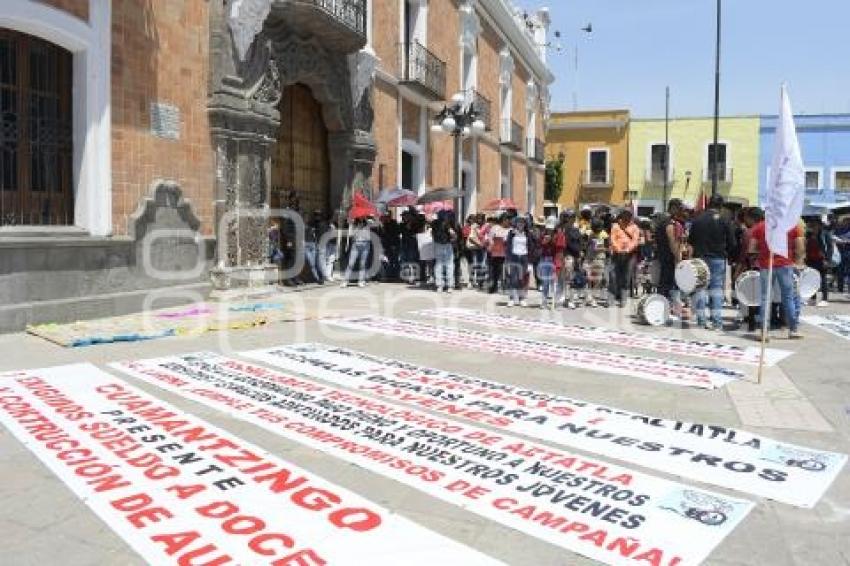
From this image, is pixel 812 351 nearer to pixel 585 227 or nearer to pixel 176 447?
pixel 585 227

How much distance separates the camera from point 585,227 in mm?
13930

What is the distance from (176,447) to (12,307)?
5130 millimetres

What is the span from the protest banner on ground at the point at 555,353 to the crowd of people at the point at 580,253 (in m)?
1.35

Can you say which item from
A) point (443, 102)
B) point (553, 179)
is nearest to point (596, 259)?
point (443, 102)

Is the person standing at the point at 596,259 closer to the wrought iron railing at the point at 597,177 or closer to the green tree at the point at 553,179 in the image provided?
the green tree at the point at 553,179

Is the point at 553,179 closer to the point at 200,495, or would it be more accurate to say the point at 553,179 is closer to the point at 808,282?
the point at 808,282

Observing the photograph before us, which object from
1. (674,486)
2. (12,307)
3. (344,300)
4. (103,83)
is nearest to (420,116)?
(344,300)

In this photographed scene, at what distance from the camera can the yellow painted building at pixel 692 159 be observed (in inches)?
1843

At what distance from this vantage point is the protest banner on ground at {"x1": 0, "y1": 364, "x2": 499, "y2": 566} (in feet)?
A: 10.3

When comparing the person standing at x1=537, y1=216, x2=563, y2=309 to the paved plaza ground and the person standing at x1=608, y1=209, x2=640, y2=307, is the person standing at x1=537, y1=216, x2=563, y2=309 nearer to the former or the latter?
the person standing at x1=608, y1=209, x2=640, y2=307

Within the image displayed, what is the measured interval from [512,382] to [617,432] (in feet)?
5.31

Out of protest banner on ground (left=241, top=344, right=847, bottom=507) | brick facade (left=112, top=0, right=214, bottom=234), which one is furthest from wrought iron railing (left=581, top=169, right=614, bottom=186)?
protest banner on ground (left=241, top=344, right=847, bottom=507)

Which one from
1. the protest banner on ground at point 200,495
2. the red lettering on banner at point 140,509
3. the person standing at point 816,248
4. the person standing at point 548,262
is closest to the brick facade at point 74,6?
the protest banner on ground at point 200,495

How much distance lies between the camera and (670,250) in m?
10.3
